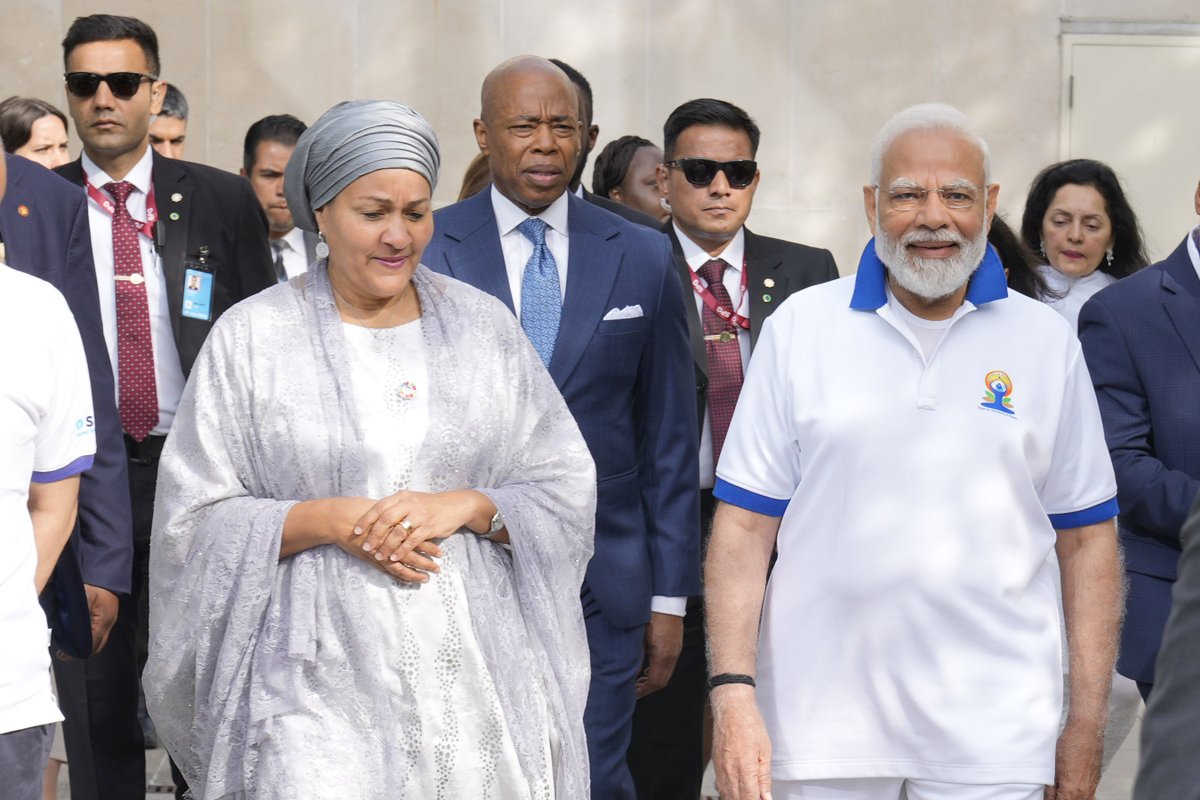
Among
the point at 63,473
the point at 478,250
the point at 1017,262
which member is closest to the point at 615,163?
the point at 1017,262

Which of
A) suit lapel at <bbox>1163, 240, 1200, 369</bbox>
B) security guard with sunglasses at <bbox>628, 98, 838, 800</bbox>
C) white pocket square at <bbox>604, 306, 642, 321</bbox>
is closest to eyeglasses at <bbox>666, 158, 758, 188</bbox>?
security guard with sunglasses at <bbox>628, 98, 838, 800</bbox>

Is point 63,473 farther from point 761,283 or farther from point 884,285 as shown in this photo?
point 761,283

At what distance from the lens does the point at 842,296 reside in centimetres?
383

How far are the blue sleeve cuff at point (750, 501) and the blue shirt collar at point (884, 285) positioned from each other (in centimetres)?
44

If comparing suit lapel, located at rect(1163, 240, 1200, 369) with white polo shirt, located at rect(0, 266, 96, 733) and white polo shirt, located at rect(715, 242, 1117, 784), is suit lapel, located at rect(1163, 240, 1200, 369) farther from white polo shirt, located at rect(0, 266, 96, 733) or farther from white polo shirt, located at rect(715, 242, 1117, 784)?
white polo shirt, located at rect(0, 266, 96, 733)

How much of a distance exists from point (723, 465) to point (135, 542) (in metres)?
2.01

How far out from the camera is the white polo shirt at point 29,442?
326 centimetres

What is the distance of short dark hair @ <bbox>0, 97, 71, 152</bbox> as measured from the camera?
7.04m

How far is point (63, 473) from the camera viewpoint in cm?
354

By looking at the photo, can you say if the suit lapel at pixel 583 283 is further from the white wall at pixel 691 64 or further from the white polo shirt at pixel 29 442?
the white wall at pixel 691 64

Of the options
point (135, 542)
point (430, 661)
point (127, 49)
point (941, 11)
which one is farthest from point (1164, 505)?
point (941, 11)

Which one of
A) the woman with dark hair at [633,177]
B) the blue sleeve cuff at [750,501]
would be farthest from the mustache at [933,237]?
the woman with dark hair at [633,177]

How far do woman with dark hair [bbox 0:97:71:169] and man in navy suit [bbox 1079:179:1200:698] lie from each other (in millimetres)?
4270

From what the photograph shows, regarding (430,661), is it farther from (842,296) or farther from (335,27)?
(335,27)
